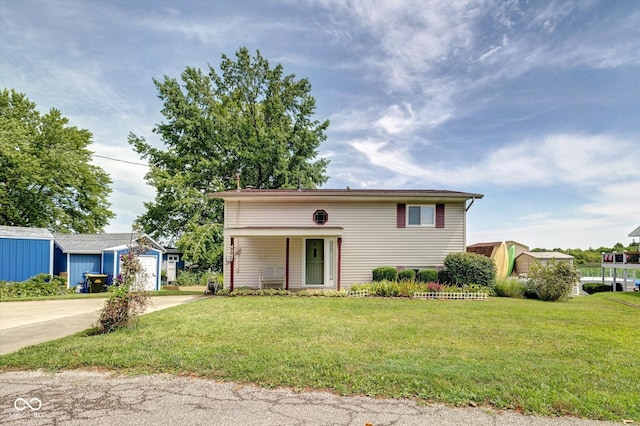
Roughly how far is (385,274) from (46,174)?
25.7m

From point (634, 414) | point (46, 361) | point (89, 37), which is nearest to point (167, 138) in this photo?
point (89, 37)

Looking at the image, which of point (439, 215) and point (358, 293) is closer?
point (358, 293)

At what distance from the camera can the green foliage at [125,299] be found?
6.50 m

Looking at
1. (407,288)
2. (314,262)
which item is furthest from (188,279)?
(407,288)

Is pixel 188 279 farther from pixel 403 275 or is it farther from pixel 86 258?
pixel 403 275

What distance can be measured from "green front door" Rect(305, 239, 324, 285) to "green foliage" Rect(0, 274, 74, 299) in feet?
39.1

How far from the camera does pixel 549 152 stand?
1603cm

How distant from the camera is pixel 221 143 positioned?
25.9 meters

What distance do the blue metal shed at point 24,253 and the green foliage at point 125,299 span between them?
13707 millimetres

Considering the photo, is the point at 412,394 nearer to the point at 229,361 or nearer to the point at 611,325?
the point at 229,361

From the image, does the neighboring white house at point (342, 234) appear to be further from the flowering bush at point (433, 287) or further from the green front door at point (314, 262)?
the flowering bush at point (433, 287)

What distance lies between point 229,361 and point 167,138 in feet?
81.0

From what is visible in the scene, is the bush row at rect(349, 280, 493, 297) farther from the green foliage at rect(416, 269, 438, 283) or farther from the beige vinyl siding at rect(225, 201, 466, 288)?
the beige vinyl siding at rect(225, 201, 466, 288)

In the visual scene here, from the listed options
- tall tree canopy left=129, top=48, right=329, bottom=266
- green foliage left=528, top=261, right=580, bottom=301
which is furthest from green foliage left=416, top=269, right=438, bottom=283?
tall tree canopy left=129, top=48, right=329, bottom=266
